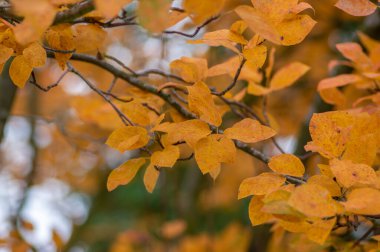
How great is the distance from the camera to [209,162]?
26.7 inches

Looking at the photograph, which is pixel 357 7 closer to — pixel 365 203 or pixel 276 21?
pixel 276 21

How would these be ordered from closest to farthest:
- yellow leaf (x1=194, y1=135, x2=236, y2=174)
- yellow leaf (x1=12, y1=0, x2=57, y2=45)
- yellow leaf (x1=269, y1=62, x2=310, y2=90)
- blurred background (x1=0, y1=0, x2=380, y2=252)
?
yellow leaf (x1=12, y1=0, x2=57, y2=45) < yellow leaf (x1=194, y1=135, x2=236, y2=174) < yellow leaf (x1=269, y1=62, x2=310, y2=90) < blurred background (x1=0, y1=0, x2=380, y2=252)

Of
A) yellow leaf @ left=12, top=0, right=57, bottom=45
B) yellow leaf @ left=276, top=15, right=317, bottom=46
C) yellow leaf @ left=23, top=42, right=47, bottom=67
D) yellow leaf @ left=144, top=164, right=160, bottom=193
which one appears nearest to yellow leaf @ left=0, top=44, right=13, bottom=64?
yellow leaf @ left=23, top=42, right=47, bottom=67

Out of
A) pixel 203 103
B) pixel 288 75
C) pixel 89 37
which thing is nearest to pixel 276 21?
pixel 203 103

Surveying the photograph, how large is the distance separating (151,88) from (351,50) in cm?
38

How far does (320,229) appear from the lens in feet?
2.09

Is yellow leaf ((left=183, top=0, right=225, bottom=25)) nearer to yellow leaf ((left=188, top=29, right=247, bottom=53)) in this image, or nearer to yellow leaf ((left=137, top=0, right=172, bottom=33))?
yellow leaf ((left=137, top=0, right=172, bottom=33))

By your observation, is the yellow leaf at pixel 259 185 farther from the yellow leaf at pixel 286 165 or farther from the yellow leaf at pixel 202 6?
the yellow leaf at pixel 202 6

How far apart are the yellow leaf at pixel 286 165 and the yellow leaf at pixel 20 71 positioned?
14.0 inches

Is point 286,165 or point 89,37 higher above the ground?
point 89,37

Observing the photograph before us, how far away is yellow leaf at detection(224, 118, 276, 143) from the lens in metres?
0.69

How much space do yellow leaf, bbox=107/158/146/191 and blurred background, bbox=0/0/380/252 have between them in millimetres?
443

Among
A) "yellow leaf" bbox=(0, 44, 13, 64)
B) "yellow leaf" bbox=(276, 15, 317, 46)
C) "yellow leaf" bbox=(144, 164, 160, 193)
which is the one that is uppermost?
"yellow leaf" bbox=(276, 15, 317, 46)

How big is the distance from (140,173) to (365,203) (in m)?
2.90
